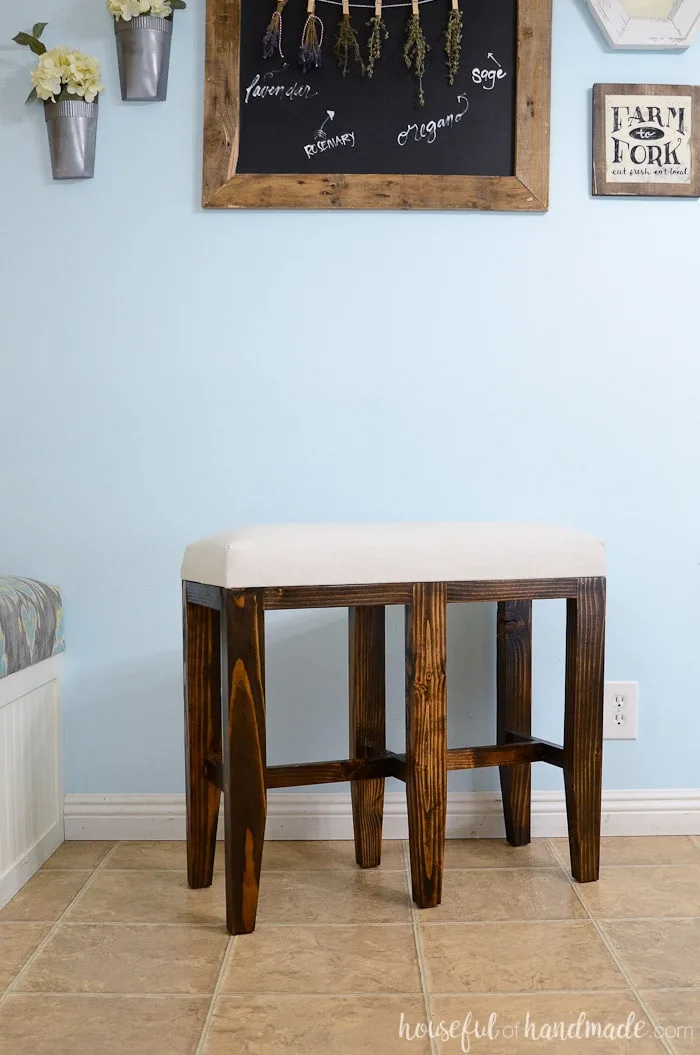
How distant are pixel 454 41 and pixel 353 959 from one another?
1.68 metres

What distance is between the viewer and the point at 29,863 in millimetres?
1789

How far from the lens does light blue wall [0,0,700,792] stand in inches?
78.7

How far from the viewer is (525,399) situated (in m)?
2.04

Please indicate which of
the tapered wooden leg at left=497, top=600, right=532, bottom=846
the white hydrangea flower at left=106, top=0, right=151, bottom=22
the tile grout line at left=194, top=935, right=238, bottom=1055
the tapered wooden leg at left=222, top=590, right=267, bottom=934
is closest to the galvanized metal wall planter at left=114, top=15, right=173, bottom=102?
the white hydrangea flower at left=106, top=0, right=151, bottom=22

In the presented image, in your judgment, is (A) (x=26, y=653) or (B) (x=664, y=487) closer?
(A) (x=26, y=653)

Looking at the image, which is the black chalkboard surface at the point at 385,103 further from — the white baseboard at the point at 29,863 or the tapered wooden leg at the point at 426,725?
the white baseboard at the point at 29,863

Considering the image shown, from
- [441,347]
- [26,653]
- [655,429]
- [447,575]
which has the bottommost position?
[26,653]

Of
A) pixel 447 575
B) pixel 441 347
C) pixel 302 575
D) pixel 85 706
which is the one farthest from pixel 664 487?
pixel 85 706

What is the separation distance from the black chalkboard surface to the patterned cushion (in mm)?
923

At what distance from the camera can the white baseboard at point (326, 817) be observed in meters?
2.01

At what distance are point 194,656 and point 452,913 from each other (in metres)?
0.59

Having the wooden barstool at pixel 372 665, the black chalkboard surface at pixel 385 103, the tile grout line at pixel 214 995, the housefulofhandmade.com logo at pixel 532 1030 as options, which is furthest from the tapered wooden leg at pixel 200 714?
the black chalkboard surface at pixel 385 103

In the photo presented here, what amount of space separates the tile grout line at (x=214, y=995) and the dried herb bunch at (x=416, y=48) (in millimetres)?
1579

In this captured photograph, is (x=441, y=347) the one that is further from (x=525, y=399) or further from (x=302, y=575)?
(x=302, y=575)
